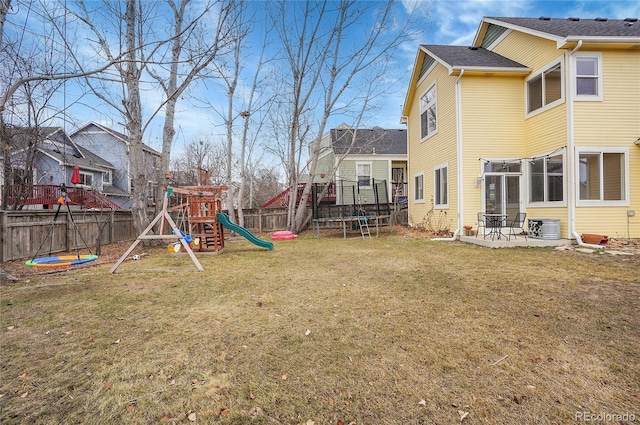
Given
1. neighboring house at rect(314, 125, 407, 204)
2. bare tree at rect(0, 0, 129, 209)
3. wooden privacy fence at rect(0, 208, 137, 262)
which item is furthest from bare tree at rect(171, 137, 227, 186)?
wooden privacy fence at rect(0, 208, 137, 262)

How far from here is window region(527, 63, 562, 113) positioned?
8734mm

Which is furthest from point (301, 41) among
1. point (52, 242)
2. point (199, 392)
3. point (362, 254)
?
point (199, 392)

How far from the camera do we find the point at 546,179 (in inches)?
355

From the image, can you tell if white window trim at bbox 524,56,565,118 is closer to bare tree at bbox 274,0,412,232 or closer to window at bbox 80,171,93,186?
bare tree at bbox 274,0,412,232

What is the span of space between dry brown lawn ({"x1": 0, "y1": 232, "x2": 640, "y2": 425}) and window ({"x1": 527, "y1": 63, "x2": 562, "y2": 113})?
6290 mm

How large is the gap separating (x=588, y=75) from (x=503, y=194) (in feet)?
12.9

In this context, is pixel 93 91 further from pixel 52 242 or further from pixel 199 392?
pixel 199 392

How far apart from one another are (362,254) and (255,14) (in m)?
9.42

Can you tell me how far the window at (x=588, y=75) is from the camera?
27.2 feet

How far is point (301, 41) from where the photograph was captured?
12.7 m

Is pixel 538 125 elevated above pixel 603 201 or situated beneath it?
elevated above

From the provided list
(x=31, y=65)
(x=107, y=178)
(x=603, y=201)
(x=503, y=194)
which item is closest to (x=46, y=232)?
(x=31, y=65)

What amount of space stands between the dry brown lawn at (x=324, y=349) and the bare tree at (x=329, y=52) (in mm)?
9441

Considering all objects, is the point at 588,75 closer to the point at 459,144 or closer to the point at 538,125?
the point at 538,125
